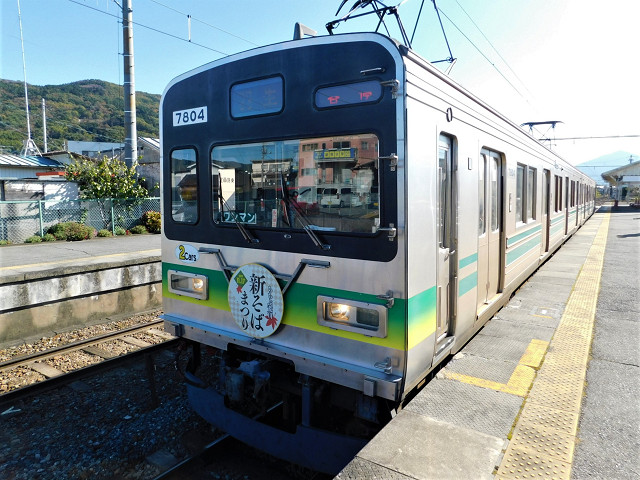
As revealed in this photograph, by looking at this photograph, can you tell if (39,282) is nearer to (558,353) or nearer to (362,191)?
(362,191)

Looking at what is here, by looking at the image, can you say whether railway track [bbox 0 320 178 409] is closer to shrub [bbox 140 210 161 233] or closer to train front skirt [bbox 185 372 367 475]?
train front skirt [bbox 185 372 367 475]

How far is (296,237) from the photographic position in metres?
3.49

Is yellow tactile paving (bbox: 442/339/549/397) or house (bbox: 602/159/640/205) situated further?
house (bbox: 602/159/640/205)

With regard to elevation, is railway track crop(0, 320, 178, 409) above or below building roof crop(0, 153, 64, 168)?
below

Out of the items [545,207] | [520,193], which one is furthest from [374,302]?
[545,207]

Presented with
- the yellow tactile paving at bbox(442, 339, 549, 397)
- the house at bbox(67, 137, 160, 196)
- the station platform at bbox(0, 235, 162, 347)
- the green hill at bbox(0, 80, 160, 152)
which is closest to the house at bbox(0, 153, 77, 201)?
the house at bbox(67, 137, 160, 196)

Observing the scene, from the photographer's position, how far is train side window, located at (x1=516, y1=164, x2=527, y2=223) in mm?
6748

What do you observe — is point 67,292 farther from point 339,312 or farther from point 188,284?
point 339,312

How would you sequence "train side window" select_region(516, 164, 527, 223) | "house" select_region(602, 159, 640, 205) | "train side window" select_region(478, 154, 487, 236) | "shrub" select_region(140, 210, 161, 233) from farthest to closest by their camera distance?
"house" select_region(602, 159, 640, 205), "shrub" select_region(140, 210, 161, 233), "train side window" select_region(516, 164, 527, 223), "train side window" select_region(478, 154, 487, 236)

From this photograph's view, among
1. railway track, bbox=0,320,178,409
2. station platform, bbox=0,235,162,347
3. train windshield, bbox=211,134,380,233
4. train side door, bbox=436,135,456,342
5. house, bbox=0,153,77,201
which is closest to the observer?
train windshield, bbox=211,134,380,233

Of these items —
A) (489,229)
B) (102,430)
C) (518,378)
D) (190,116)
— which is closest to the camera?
(518,378)

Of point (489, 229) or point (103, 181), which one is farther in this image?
point (103, 181)

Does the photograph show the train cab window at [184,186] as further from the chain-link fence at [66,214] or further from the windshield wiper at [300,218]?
the chain-link fence at [66,214]

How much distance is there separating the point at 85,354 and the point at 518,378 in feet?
18.3
